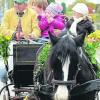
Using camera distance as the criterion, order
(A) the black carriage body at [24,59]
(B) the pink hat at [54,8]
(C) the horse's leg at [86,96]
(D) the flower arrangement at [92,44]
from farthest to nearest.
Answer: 1. (B) the pink hat at [54,8]
2. (A) the black carriage body at [24,59]
3. (D) the flower arrangement at [92,44]
4. (C) the horse's leg at [86,96]

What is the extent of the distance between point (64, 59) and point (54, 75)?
0.95 ft

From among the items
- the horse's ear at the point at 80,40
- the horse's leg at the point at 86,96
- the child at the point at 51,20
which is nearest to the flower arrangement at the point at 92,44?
the horse's leg at the point at 86,96

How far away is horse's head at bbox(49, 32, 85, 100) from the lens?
20.8ft

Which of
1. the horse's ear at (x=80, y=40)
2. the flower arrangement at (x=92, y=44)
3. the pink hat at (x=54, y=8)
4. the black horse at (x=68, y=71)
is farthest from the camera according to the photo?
the pink hat at (x=54, y=8)

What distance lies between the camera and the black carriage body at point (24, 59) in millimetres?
8125

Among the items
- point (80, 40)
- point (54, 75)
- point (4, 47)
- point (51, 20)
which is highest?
point (51, 20)

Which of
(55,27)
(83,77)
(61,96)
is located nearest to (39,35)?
(55,27)

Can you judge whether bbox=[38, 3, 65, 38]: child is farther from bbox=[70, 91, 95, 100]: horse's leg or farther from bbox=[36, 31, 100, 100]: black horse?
bbox=[70, 91, 95, 100]: horse's leg

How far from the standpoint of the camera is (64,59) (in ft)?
20.8

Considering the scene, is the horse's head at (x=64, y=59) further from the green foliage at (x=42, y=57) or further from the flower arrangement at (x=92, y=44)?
the flower arrangement at (x=92, y=44)

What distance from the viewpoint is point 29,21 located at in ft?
28.3

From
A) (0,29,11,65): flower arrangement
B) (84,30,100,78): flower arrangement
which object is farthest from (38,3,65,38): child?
(84,30,100,78): flower arrangement

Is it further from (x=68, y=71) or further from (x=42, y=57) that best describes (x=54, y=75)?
(x=42, y=57)

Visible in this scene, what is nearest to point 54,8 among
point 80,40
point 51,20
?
point 51,20
